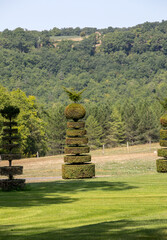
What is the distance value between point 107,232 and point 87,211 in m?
6.28

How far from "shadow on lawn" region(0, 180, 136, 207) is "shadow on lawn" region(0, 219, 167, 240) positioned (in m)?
7.44

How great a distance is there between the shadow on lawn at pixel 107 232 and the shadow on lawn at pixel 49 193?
7443 mm

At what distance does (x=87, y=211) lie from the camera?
19.1 meters

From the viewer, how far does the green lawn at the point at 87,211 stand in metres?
13.1

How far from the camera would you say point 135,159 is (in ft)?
196

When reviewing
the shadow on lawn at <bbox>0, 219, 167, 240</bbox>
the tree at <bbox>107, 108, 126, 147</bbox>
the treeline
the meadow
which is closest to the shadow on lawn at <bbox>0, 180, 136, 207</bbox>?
the meadow

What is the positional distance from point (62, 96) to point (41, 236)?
18695 cm

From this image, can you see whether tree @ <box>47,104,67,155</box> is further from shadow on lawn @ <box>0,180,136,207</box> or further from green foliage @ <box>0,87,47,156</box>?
shadow on lawn @ <box>0,180,136,207</box>

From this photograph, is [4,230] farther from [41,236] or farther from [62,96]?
[62,96]

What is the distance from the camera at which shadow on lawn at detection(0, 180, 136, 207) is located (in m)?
22.5

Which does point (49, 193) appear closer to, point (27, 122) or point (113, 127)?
point (27, 122)

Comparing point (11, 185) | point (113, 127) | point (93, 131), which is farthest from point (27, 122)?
point (11, 185)

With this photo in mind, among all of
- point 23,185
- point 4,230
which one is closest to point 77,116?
point 23,185

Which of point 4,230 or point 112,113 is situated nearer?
point 4,230
